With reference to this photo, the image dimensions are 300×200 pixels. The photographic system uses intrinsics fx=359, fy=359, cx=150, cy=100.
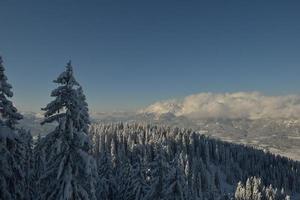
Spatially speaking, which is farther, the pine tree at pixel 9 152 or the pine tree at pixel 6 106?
the pine tree at pixel 6 106

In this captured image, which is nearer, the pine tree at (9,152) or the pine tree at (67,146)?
the pine tree at (9,152)

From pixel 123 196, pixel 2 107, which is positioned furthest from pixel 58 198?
pixel 123 196

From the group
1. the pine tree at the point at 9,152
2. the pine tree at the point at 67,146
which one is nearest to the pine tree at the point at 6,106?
the pine tree at the point at 9,152

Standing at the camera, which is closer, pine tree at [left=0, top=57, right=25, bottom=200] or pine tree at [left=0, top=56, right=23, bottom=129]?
pine tree at [left=0, top=57, right=25, bottom=200]

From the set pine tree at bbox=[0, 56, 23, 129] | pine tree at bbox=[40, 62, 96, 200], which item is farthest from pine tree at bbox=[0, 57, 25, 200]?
pine tree at bbox=[40, 62, 96, 200]

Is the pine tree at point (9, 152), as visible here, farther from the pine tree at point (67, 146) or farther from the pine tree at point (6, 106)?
the pine tree at point (67, 146)

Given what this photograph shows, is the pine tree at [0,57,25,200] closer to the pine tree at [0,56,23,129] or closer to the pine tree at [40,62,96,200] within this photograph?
the pine tree at [0,56,23,129]
